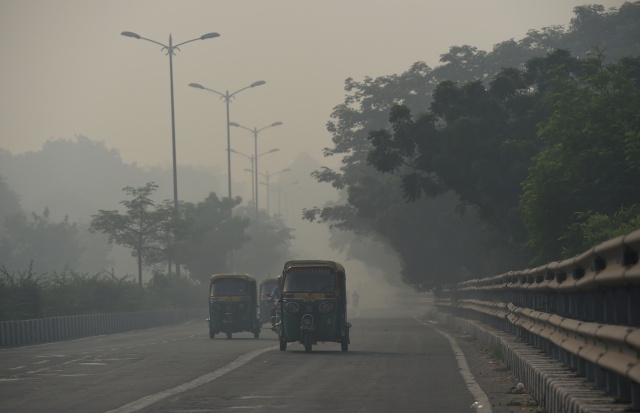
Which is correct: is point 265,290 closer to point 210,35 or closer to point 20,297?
point 20,297

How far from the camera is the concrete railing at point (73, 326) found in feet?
132

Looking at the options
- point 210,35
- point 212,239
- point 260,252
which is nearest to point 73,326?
point 210,35

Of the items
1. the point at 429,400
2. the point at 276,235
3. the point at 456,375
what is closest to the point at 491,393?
the point at 429,400

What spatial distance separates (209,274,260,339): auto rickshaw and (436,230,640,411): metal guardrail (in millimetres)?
22891

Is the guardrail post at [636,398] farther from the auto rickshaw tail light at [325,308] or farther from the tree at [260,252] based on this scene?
the tree at [260,252]

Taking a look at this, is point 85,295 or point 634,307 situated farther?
point 85,295

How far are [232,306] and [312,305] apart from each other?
1212 centimetres

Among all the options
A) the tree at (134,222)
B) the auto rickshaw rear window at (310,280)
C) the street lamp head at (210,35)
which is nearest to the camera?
the auto rickshaw rear window at (310,280)

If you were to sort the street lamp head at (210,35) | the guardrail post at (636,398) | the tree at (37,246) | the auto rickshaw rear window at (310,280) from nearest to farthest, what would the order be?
the guardrail post at (636,398) < the auto rickshaw rear window at (310,280) < the street lamp head at (210,35) < the tree at (37,246)

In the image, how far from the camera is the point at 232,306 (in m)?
41.8

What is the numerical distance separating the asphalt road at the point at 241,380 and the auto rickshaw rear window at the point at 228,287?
1087 centimetres

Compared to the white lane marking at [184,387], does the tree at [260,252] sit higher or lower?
higher

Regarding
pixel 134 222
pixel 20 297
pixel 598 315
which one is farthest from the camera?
pixel 134 222

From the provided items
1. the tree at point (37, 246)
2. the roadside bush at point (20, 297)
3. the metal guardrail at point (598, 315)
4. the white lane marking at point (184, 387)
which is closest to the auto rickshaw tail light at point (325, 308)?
the white lane marking at point (184, 387)
